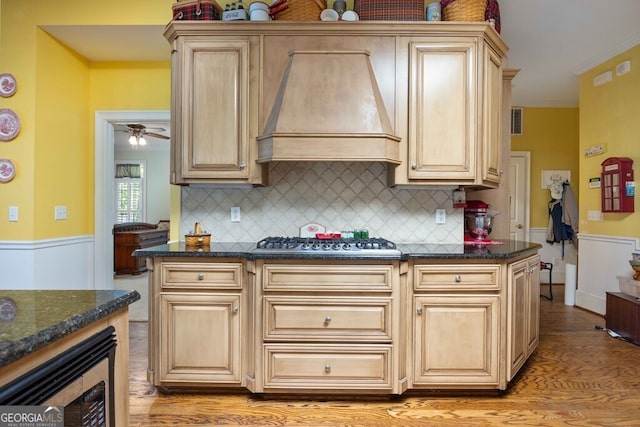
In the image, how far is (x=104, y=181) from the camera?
380cm

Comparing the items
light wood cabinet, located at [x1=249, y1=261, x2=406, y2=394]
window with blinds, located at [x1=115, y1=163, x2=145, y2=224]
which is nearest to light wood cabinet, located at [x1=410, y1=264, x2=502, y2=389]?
light wood cabinet, located at [x1=249, y1=261, x2=406, y2=394]

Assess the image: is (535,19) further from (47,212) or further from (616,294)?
(47,212)

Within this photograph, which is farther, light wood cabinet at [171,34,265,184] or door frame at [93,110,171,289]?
door frame at [93,110,171,289]

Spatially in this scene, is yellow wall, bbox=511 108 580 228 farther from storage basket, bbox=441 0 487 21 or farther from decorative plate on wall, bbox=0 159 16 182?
decorative plate on wall, bbox=0 159 16 182

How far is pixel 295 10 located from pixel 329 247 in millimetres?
1652

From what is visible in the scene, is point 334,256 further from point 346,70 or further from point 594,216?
point 594,216

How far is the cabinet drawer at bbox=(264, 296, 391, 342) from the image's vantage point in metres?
2.29

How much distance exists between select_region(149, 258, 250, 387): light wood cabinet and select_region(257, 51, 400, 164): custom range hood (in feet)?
2.74

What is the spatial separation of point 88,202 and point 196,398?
238 cm

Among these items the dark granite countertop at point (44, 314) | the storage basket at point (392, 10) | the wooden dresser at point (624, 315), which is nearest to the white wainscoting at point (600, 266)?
the wooden dresser at point (624, 315)

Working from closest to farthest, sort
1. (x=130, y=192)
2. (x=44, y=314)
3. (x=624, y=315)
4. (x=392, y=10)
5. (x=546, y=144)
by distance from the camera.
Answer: (x=44, y=314) → (x=392, y=10) → (x=624, y=315) → (x=546, y=144) → (x=130, y=192)

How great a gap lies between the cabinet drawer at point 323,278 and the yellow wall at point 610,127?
318cm

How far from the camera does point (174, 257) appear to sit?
91.8 inches

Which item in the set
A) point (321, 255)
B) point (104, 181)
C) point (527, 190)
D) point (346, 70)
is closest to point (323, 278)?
point (321, 255)
